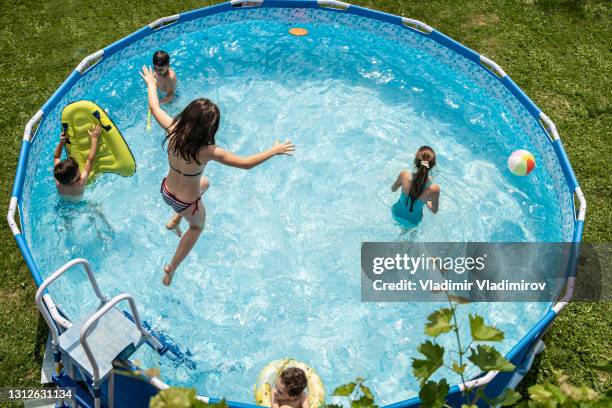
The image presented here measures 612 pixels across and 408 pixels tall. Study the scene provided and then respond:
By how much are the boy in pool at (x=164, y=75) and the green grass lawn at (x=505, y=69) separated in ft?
5.81

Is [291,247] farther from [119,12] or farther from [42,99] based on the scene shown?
[119,12]

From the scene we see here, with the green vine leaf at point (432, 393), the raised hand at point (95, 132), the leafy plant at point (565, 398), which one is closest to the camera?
the leafy plant at point (565, 398)

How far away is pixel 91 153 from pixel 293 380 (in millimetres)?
3542

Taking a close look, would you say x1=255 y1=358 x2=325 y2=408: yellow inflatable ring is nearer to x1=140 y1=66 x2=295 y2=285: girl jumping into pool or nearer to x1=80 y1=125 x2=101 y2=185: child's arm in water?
x1=140 y1=66 x2=295 y2=285: girl jumping into pool

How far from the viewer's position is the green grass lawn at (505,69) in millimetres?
6594

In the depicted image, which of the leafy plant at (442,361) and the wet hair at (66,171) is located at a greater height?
the wet hair at (66,171)

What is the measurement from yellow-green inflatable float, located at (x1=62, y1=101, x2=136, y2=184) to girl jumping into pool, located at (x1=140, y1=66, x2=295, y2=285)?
1020 millimetres

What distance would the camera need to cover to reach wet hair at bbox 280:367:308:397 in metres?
5.02

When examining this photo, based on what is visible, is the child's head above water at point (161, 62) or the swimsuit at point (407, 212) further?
the child's head above water at point (161, 62)

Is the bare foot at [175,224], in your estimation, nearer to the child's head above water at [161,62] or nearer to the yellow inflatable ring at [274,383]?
the yellow inflatable ring at [274,383]

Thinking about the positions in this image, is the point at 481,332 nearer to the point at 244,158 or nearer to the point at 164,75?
the point at 244,158

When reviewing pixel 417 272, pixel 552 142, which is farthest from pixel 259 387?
pixel 552 142

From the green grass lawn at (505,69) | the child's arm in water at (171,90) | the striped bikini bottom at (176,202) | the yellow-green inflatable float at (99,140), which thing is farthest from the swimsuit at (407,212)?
the child's arm in water at (171,90)

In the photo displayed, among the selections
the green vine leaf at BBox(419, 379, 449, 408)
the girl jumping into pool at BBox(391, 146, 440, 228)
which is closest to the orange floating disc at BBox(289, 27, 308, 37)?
the girl jumping into pool at BBox(391, 146, 440, 228)
